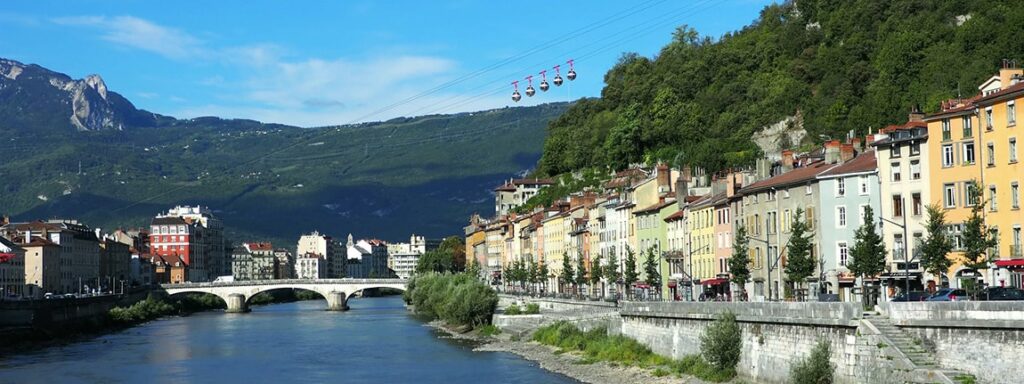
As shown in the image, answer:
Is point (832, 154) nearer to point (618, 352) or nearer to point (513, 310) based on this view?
point (618, 352)

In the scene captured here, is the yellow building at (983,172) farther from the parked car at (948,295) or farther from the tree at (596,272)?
the tree at (596,272)

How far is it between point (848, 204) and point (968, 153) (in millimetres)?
8566

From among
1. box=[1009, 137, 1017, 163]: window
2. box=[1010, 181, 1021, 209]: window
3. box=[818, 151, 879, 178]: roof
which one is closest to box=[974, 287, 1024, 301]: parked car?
box=[1009, 137, 1017, 163]: window

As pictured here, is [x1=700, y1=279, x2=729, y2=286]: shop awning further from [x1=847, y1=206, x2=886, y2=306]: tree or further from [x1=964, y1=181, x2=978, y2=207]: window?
[x1=964, y1=181, x2=978, y2=207]: window

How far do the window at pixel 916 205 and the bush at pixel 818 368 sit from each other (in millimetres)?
18586

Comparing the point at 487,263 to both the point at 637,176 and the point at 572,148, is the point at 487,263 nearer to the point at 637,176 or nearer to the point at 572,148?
the point at 572,148

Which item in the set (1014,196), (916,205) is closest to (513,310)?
(916,205)

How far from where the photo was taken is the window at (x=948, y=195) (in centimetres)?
5147

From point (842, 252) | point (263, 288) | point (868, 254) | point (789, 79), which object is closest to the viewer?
point (868, 254)

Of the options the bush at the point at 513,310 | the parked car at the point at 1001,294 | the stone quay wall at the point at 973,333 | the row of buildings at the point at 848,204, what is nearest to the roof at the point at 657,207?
the row of buildings at the point at 848,204

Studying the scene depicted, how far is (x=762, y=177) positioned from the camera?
72000mm

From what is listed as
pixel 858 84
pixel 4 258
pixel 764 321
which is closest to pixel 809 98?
pixel 858 84

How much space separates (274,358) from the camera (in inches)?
3066

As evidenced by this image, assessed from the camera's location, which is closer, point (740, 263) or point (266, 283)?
point (740, 263)
